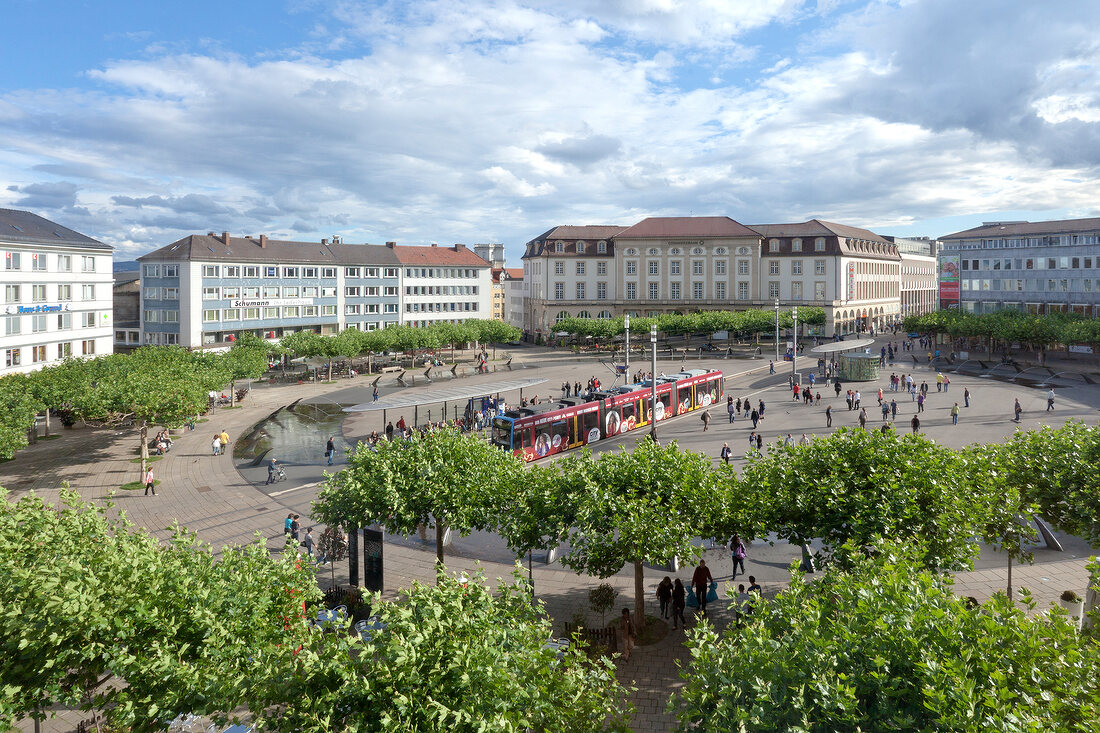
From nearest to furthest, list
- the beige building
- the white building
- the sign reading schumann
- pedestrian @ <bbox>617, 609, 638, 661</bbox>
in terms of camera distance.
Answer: pedestrian @ <bbox>617, 609, 638, 661</bbox>
the white building
the sign reading schumann
the beige building

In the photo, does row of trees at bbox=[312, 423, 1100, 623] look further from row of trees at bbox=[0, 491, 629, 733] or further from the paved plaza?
row of trees at bbox=[0, 491, 629, 733]

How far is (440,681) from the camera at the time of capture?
923cm

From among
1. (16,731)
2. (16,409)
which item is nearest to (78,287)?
(16,409)

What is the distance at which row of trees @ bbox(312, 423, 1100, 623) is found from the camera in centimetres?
1672

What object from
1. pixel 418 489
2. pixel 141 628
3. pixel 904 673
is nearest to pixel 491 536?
pixel 418 489

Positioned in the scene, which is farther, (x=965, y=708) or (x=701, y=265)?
(x=701, y=265)

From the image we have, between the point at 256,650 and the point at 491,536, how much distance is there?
16.8 m

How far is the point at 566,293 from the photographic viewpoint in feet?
372

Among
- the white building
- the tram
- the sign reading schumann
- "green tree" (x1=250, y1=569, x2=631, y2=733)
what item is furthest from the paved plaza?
the sign reading schumann

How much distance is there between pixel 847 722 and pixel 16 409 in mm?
39141

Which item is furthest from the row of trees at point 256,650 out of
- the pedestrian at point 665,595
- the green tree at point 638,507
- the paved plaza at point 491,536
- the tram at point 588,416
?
the tram at point 588,416

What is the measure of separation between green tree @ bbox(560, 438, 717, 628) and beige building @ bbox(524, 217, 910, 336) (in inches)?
3468

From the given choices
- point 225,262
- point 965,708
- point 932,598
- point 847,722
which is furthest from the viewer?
point 225,262

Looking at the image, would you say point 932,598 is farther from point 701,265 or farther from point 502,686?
point 701,265
